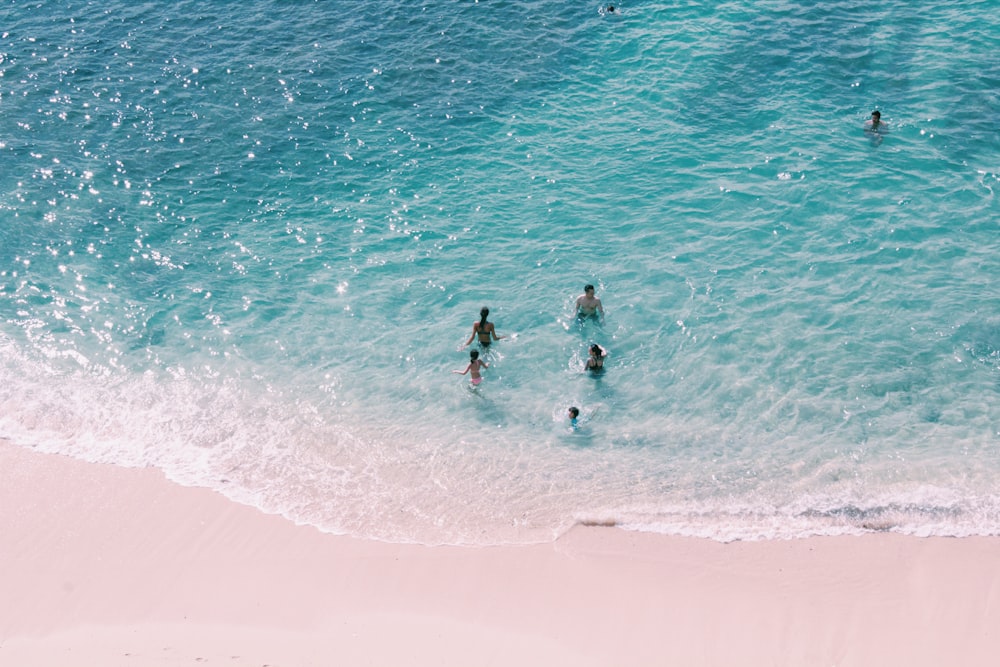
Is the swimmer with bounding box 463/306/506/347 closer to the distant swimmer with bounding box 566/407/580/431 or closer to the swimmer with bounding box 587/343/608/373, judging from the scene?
the swimmer with bounding box 587/343/608/373

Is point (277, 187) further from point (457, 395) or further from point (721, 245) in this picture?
point (721, 245)

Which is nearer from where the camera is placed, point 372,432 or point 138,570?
point 138,570

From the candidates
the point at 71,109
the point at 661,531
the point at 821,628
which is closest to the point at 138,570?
the point at 661,531

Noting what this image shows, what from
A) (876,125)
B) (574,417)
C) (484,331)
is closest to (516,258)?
(484,331)

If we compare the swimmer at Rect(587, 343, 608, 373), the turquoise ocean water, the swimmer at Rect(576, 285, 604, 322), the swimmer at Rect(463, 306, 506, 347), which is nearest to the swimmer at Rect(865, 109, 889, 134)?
the turquoise ocean water

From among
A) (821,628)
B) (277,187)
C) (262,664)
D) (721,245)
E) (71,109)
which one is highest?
(71,109)

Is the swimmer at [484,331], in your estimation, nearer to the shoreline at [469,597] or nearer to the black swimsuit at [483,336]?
the black swimsuit at [483,336]

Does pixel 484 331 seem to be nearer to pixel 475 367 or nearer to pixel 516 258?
pixel 475 367
